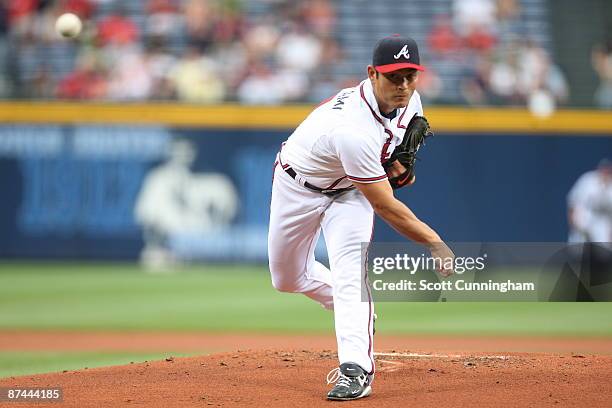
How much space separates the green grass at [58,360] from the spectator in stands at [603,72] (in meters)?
9.00

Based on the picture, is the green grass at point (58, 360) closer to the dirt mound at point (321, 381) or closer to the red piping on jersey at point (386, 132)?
the dirt mound at point (321, 381)

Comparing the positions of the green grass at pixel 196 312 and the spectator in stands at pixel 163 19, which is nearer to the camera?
the green grass at pixel 196 312

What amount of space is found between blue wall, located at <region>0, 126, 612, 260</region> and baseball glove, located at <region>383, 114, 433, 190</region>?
8906 mm

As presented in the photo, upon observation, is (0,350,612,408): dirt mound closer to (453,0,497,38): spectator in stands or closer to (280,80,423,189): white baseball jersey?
(280,80,423,189): white baseball jersey

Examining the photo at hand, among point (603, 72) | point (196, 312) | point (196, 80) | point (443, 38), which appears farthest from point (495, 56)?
point (196, 312)

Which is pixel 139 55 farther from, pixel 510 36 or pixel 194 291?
pixel 510 36

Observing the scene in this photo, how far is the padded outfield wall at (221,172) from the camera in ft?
47.1

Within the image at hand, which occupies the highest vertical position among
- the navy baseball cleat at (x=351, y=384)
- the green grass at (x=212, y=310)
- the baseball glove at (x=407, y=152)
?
the baseball glove at (x=407, y=152)

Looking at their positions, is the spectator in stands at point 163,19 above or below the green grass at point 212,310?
above

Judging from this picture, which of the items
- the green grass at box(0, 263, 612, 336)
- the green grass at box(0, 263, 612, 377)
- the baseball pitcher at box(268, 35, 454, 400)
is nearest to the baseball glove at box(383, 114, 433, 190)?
the baseball pitcher at box(268, 35, 454, 400)

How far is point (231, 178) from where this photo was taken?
14.7 meters

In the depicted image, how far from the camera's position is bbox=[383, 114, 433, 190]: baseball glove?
17.2 feet

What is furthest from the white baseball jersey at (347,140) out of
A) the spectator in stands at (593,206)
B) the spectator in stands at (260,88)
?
the spectator in stands at (260,88)

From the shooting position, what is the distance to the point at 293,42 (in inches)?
621
